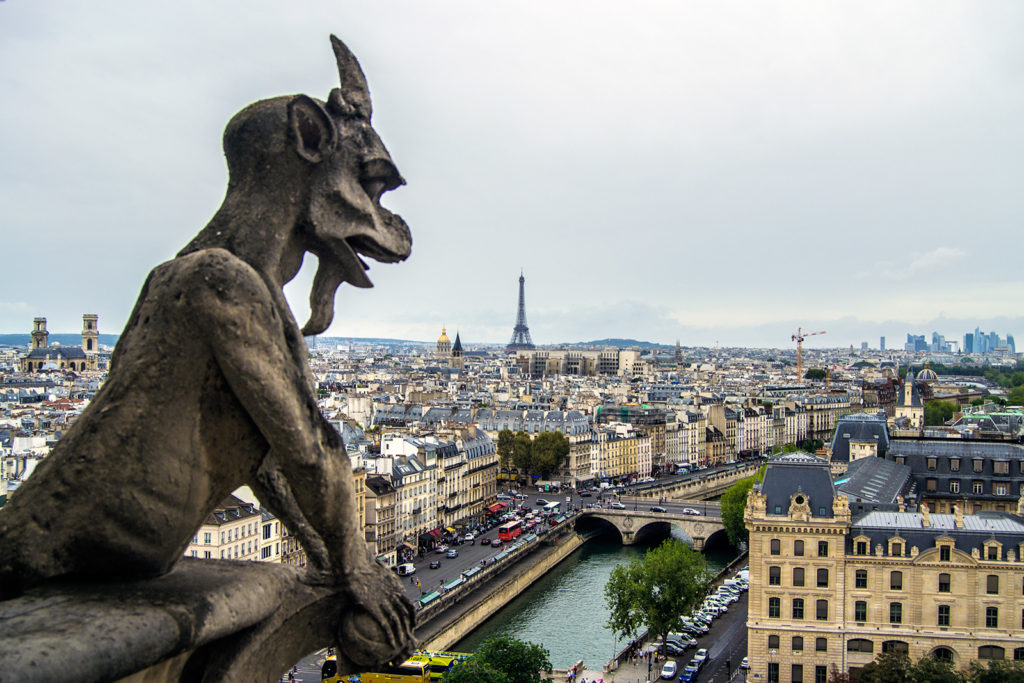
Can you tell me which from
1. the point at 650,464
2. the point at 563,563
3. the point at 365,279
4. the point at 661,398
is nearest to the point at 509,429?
the point at 650,464

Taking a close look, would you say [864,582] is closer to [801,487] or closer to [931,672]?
[801,487]

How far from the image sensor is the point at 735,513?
47.1 metres

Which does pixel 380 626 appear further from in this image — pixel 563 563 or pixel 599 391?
pixel 599 391

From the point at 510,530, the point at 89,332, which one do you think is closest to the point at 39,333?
the point at 89,332

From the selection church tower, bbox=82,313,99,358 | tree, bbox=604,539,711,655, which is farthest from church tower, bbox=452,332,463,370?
tree, bbox=604,539,711,655

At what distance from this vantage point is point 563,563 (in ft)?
161

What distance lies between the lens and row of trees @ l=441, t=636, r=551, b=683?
2373cm

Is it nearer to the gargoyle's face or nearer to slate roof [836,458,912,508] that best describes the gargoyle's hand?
the gargoyle's face

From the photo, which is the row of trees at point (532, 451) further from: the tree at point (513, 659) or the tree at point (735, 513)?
the tree at point (513, 659)

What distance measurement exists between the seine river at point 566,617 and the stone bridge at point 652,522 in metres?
1.89

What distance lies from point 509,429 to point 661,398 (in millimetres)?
36795

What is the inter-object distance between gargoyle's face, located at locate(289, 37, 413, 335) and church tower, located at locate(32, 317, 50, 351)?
149 metres

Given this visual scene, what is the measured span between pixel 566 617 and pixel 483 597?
11.1 feet

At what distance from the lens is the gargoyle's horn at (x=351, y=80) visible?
4.23m
